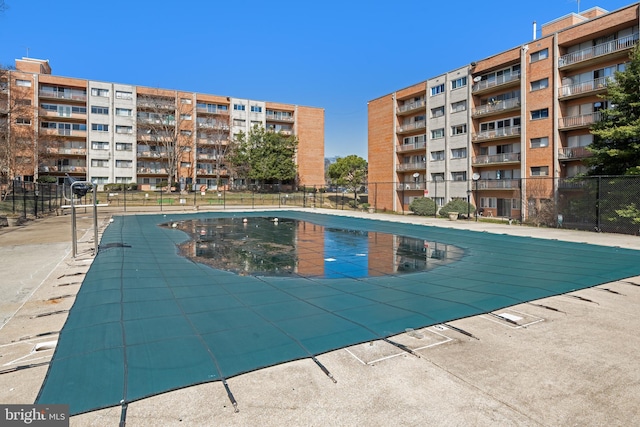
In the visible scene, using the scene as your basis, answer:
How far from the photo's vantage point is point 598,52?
2614cm

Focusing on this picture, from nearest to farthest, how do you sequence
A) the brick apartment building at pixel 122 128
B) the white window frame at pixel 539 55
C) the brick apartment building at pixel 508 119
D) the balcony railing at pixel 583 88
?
the balcony railing at pixel 583 88, the brick apartment building at pixel 508 119, the white window frame at pixel 539 55, the brick apartment building at pixel 122 128

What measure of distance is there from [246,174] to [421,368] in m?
55.5

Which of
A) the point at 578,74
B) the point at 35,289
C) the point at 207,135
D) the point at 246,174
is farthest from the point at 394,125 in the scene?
the point at 35,289

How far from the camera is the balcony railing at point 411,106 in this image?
41422mm

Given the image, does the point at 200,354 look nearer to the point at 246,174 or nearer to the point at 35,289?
the point at 35,289

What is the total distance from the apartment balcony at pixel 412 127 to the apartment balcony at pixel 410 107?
1.43 metres

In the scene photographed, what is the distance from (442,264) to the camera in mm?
9781

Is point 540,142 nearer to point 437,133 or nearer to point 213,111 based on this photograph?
point 437,133

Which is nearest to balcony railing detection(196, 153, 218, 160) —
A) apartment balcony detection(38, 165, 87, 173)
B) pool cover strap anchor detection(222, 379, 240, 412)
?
apartment balcony detection(38, 165, 87, 173)

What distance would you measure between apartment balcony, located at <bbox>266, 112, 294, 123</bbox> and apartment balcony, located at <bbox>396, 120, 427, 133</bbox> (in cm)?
2538

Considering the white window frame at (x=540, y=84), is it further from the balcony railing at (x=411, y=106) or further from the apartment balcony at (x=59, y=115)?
the apartment balcony at (x=59, y=115)

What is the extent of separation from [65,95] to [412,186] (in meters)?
46.5

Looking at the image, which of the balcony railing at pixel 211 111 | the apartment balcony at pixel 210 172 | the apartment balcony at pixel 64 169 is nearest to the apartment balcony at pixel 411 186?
the apartment balcony at pixel 210 172

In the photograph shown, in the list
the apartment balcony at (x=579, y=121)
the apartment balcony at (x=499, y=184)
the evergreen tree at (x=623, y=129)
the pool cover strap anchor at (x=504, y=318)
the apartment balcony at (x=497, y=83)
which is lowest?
the pool cover strap anchor at (x=504, y=318)
